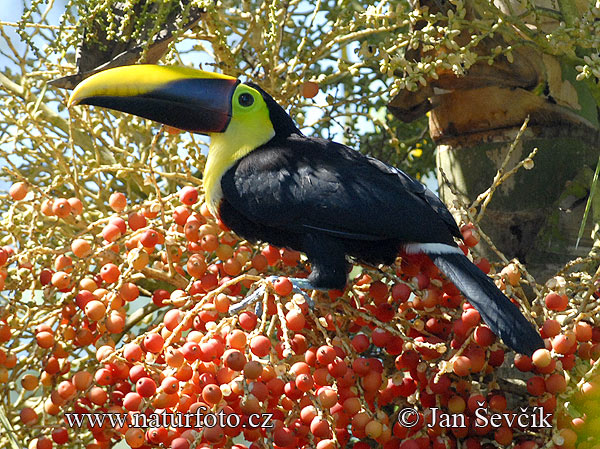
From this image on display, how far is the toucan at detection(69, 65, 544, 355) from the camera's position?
1297 mm

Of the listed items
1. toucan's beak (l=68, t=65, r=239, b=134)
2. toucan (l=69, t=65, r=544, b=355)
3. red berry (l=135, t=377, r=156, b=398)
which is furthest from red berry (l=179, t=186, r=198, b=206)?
red berry (l=135, t=377, r=156, b=398)

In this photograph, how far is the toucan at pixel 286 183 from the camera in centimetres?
130

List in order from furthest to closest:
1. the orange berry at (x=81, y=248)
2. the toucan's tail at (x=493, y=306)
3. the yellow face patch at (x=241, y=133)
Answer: the yellow face patch at (x=241, y=133) < the orange berry at (x=81, y=248) < the toucan's tail at (x=493, y=306)

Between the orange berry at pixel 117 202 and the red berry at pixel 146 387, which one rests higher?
the orange berry at pixel 117 202

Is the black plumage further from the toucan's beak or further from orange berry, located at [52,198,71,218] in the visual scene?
orange berry, located at [52,198,71,218]

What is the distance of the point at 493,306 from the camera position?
3.57ft

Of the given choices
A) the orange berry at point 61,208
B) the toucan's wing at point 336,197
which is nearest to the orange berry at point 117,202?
the orange berry at point 61,208

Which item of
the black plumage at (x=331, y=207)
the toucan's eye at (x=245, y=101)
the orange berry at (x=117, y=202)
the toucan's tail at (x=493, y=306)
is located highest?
the toucan's eye at (x=245, y=101)

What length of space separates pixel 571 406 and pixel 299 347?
1.19 feet

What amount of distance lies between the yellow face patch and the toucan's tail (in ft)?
1.43

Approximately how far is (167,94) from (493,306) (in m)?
0.63

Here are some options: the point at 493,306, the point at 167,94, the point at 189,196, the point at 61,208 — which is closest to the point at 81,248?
the point at 61,208

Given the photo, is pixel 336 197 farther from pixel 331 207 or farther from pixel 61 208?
pixel 61 208

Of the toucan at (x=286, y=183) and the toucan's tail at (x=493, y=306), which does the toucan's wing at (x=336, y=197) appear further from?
the toucan's tail at (x=493, y=306)
